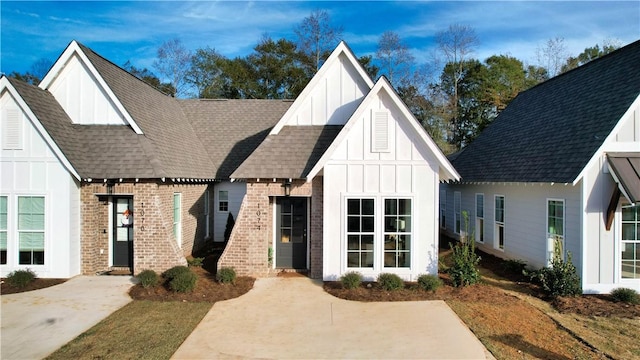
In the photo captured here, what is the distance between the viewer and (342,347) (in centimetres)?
714

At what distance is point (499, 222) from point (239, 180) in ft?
34.9

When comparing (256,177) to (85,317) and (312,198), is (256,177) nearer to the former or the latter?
(312,198)

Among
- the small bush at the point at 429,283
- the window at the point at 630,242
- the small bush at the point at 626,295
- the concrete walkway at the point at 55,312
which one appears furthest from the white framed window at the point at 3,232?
the window at the point at 630,242

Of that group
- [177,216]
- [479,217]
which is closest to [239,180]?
[177,216]

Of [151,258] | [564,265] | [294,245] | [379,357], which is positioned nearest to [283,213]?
[294,245]

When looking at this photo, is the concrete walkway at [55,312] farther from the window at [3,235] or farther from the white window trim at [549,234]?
the white window trim at [549,234]

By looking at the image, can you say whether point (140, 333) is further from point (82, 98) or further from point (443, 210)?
point (443, 210)

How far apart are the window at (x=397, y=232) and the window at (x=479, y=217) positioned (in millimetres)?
7033

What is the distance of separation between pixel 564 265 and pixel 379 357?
6729mm

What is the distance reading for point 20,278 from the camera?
10688 millimetres

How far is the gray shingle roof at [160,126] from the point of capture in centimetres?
1295

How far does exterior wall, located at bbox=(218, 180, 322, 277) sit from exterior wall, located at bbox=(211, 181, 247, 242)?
17.6 feet

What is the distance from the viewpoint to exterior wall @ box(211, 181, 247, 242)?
1702 centimetres

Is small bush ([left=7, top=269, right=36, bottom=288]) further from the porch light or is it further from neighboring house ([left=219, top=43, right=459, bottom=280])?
the porch light
